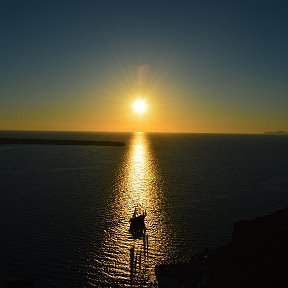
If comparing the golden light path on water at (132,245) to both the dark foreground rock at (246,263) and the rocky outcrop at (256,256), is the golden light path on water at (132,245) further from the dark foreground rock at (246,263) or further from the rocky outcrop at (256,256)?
the rocky outcrop at (256,256)

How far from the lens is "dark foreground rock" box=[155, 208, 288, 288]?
82.1ft

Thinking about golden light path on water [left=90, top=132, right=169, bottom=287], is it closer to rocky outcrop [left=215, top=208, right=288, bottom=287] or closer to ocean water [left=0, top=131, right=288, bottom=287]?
ocean water [left=0, top=131, right=288, bottom=287]

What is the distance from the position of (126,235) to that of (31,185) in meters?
46.6

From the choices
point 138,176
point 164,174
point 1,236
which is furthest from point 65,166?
point 1,236

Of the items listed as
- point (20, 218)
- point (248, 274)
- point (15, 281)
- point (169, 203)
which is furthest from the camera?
point (169, 203)

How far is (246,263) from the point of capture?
91.0 feet

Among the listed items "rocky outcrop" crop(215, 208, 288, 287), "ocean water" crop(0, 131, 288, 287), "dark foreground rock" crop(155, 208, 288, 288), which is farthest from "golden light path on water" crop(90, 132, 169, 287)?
"rocky outcrop" crop(215, 208, 288, 287)

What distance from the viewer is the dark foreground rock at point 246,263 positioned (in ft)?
82.1

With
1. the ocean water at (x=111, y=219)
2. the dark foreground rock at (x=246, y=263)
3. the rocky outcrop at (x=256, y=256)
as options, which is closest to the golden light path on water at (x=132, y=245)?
the ocean water at (x=111, y=219)

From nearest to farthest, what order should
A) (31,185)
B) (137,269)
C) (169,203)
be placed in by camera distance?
(137,269), (169,203), (31,185)

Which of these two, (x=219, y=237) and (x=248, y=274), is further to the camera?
(x=219, y=237)

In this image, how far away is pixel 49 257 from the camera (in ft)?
129

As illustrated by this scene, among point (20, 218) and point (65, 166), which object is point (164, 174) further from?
point (20, 218)

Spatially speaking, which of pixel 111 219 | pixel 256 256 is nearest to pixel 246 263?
pixel 256 256
